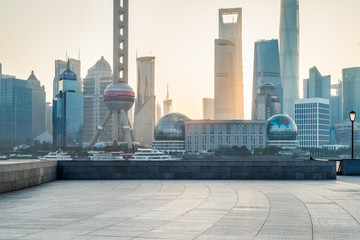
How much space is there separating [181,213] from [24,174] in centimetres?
1201

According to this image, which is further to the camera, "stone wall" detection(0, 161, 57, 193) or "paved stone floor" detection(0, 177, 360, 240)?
"stone wall" detection(0, 161, 57, 193)

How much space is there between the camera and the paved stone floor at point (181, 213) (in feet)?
43.0

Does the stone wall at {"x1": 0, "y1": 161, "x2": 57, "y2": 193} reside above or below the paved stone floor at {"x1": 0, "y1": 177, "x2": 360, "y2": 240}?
above

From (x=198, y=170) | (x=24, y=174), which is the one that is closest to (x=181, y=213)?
(x=24, y=174)

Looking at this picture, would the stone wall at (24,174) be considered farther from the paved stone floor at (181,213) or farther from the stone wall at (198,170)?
the stone wall at (198,170)

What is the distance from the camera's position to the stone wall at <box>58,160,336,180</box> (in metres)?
31.3

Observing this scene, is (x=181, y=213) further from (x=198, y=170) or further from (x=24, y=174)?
(x=198, y=170)

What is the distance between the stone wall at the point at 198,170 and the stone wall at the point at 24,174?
1810mm

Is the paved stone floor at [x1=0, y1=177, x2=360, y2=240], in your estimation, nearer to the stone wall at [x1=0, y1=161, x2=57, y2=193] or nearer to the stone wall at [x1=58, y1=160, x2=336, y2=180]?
the stone wall at [x1=0, y1=161, x2=57, y2=193]

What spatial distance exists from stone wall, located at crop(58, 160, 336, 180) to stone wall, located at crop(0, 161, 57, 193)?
1810 millimetres

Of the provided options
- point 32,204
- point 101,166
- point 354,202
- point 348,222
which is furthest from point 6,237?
point 101,166

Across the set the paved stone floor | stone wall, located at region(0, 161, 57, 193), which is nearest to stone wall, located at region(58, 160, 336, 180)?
stone wall, located at region(0, 161, 57, 193)

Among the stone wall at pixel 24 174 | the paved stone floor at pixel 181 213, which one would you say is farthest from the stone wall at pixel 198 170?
the paved stone floor at pixel 181 213

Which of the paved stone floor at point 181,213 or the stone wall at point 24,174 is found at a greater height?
the stone wall at point 24,174
